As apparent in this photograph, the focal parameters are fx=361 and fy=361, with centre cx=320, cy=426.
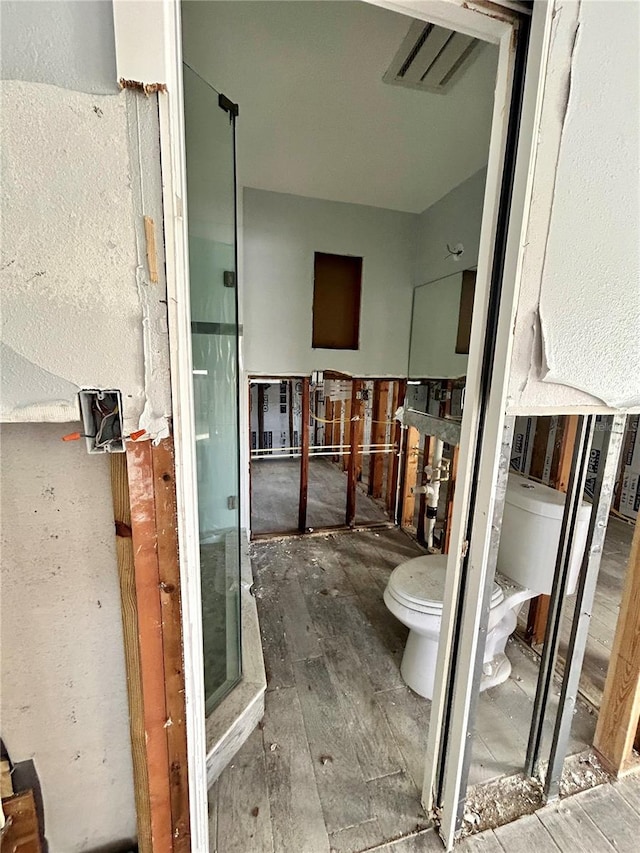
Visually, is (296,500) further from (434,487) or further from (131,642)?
(131,642)

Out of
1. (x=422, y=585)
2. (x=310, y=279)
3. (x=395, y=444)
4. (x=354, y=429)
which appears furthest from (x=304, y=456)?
(x=422, y=585)

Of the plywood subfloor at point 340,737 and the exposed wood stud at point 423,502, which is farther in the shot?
the exposed wood stud at point 423,502

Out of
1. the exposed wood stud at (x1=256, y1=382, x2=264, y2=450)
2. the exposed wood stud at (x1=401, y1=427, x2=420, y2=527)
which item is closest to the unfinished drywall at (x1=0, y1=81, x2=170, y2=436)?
the exposed wood stud at (x1=401, y1=427, x2=420, y2=527)

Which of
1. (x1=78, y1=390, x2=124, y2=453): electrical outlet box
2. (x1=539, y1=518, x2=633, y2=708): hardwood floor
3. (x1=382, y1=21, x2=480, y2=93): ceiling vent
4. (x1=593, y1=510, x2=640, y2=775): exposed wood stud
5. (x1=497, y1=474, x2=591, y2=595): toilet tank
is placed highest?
(x1=382, y1=21, x2=480, y2=93): ceiling vent

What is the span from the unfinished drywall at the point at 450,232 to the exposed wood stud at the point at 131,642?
6.79 ft

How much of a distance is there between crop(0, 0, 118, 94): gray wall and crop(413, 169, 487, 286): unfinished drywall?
6.12 feet

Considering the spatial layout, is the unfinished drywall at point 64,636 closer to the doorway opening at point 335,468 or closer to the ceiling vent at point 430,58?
the ceiling vent at point 430,58

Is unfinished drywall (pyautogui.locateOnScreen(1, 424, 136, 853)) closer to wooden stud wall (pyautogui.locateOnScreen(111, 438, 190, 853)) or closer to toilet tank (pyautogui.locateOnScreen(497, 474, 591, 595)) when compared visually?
wooden stud wall (pyautogui.locateOnScreen(111, 438, 190, 853))

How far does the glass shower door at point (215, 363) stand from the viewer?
116 centimetres

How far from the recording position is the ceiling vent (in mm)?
1191

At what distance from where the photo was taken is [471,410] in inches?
35.6

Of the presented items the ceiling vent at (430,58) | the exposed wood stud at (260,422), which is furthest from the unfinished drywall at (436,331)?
the exposed wood stud at (260,422)

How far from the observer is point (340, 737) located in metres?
1.38

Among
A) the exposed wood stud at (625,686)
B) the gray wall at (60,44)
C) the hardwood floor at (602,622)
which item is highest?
the gray wall at (60,44)
